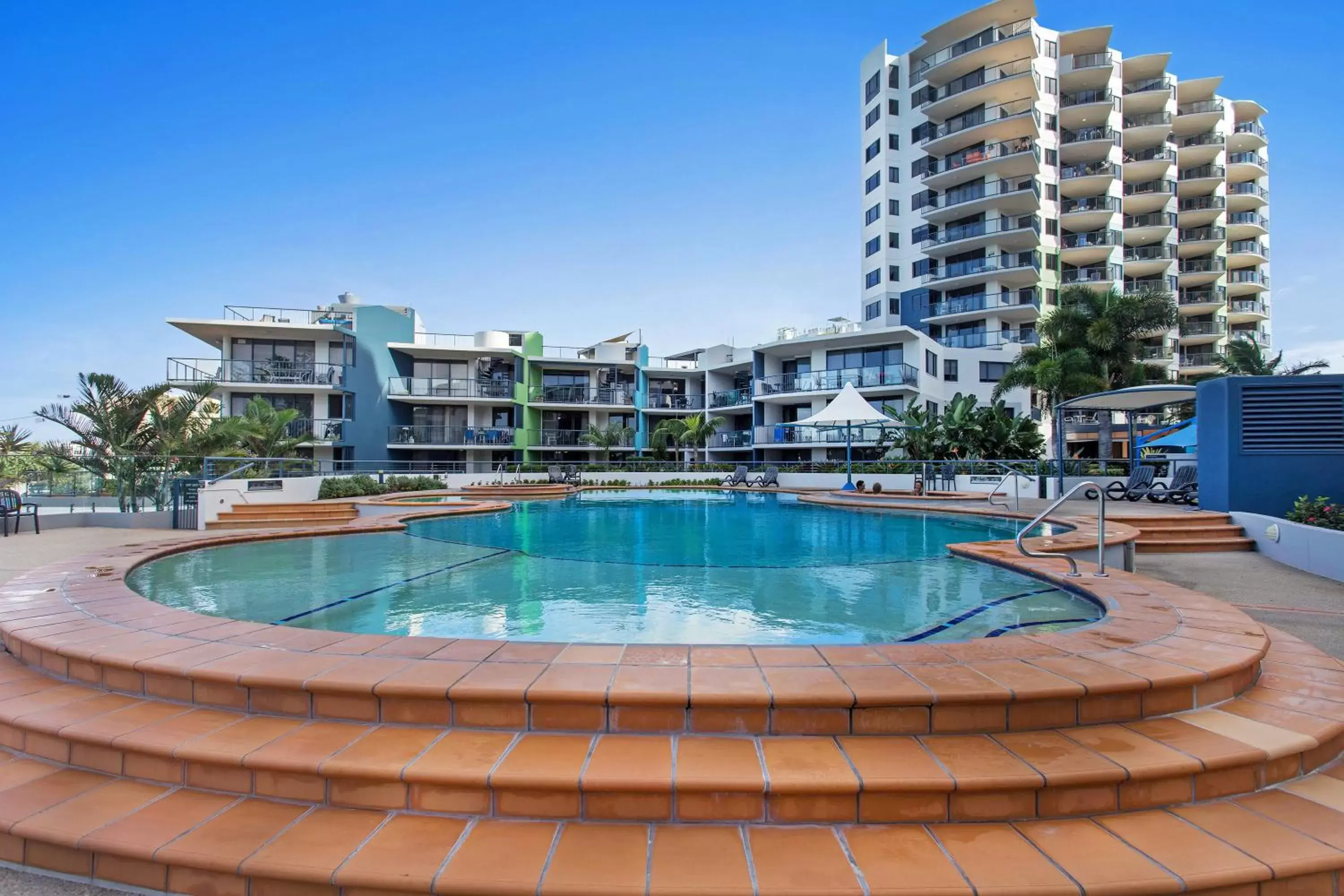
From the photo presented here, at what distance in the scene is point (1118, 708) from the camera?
2881 mm

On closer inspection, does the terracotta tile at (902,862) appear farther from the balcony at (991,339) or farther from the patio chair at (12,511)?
the balcony at (991,339)

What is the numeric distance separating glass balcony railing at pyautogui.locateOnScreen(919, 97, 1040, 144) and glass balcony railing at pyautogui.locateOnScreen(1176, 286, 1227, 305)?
1823 cm

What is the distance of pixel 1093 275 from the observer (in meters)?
39.8

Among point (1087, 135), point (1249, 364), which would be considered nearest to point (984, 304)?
point (1249, 364)

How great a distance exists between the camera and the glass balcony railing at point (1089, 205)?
3953cm

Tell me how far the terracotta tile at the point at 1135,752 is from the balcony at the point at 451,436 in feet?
96.7

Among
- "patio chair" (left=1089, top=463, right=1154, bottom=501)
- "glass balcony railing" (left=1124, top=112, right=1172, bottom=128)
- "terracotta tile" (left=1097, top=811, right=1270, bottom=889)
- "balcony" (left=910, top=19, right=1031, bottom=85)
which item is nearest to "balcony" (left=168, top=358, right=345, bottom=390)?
"patio chair" (left=1089, top=463, right=1154, bottom=501)

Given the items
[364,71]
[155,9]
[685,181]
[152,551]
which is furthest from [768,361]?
[152,551]

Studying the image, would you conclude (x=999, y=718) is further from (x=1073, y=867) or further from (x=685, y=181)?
(x=685, y=181)

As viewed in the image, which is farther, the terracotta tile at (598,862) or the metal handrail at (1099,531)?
the metal handrail at (1099,531)

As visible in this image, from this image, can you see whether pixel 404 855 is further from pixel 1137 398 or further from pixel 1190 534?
pixel 1137 398

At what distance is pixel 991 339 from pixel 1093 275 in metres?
11.9

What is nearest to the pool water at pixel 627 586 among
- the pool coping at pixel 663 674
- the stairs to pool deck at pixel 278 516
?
the pool coping at pixel 663 674

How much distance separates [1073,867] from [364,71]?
62.4ft
